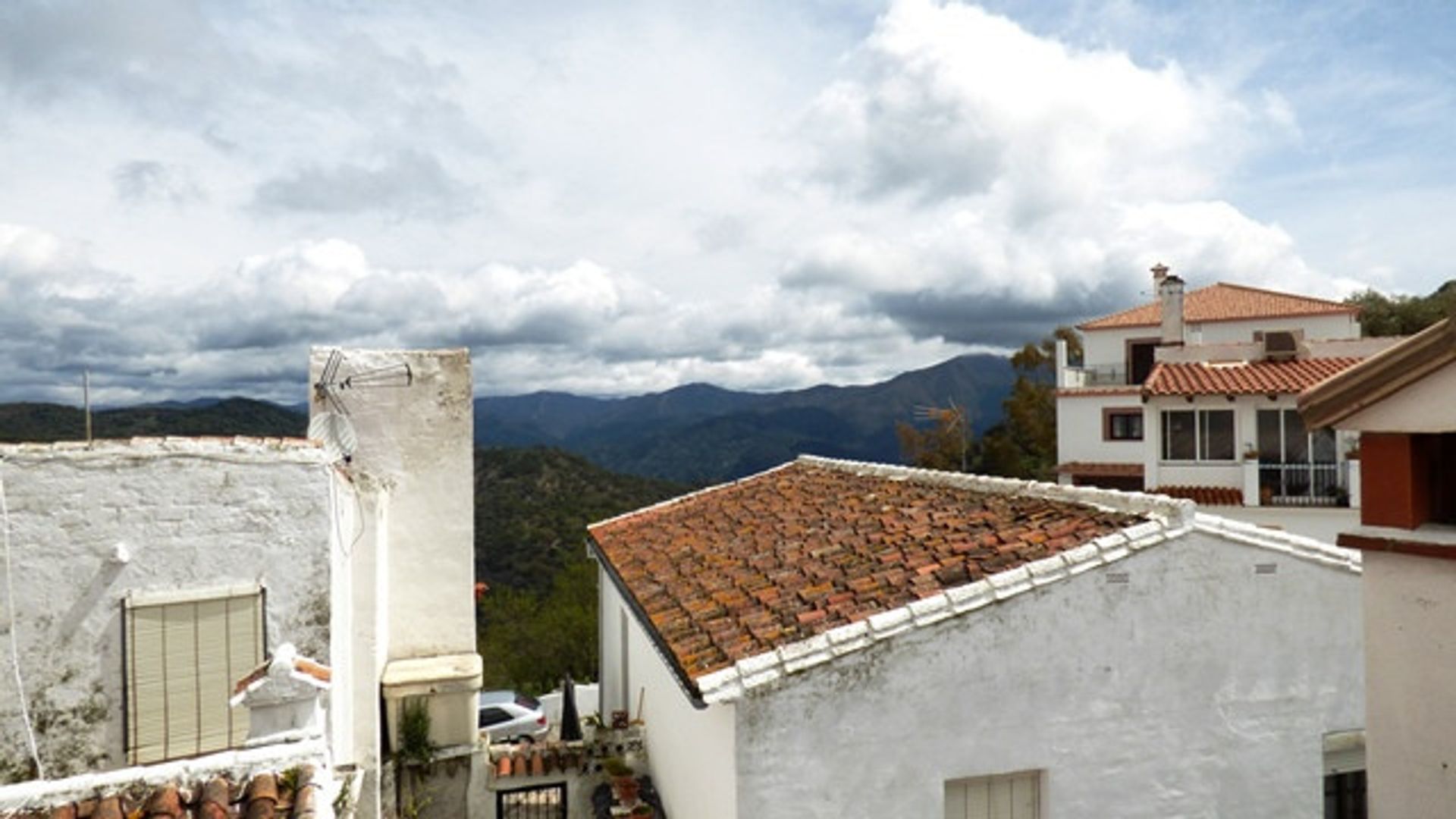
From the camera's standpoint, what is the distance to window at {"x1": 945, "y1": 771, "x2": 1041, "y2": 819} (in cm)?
686

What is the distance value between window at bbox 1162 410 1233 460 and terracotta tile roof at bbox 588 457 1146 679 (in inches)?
607

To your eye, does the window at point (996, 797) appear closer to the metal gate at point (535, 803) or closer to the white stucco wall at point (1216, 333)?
the metal gate at point (535, 803)

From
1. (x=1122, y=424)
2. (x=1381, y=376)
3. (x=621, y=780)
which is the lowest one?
(x=621, y=780)

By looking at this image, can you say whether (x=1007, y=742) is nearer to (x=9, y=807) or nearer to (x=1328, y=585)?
(x=1328, y=585)

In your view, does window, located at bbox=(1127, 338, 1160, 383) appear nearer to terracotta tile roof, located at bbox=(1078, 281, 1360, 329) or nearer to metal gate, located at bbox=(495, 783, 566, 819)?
terracotta tile roof, located at bbox=(1078, 281, 1360, 329)

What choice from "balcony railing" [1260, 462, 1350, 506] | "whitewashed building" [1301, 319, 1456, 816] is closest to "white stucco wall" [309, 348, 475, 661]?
"whitewashed building" [1301, 319, 1456, 816]

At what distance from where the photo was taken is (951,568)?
24.8 feet

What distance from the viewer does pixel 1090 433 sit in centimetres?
3406

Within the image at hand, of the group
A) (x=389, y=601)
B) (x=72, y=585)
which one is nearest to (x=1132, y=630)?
(x=72, y=585)

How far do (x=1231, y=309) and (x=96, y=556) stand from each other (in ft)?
130

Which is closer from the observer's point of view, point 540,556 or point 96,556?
point 96,556

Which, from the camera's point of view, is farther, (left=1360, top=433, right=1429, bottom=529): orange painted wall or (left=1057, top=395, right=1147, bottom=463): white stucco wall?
(left=1057, top=395, right=1147, bottom=463): white stucco wall

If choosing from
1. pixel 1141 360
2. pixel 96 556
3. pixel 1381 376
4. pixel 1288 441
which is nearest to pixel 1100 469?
pixel 1141 360

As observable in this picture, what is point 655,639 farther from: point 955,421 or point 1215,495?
point 955,421
